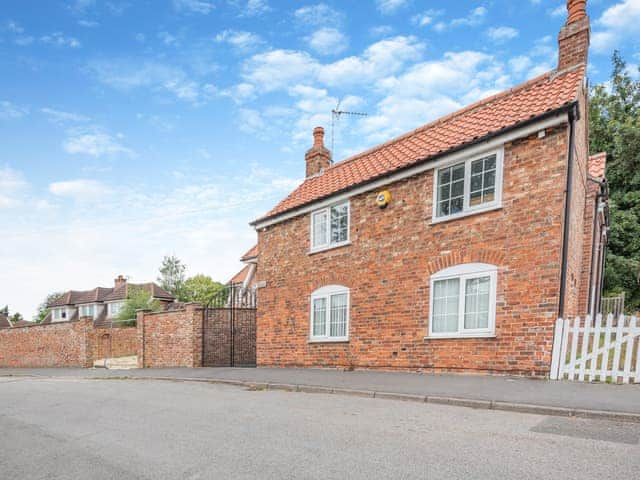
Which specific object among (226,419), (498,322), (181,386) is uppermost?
(498,322)

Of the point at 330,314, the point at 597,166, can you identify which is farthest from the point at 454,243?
the point at 597,166

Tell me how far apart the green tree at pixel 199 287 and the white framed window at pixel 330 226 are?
4832 centimetres

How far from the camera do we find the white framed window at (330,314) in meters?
11.2

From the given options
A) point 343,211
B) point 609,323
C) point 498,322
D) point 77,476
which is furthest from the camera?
point 343,211

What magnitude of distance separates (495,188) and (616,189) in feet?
58.2

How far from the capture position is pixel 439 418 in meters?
5.52

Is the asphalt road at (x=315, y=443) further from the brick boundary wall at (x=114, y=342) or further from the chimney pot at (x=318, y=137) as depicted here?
the brick boundary wall at (x=114, y=342)

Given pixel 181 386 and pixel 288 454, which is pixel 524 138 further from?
pixel 181 386

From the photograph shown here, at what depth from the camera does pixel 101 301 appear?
48.3 m

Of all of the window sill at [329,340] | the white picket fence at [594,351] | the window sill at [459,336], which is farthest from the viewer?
the window sill at [329,340]

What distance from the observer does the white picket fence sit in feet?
22.5

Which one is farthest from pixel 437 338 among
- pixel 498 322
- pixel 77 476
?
pixel 77 476

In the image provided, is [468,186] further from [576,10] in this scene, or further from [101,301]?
[101,301]

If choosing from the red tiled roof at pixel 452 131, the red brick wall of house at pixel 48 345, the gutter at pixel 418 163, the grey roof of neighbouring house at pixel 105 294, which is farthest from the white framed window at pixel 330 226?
the grey roof of neighbouring house at pixel 105 294
